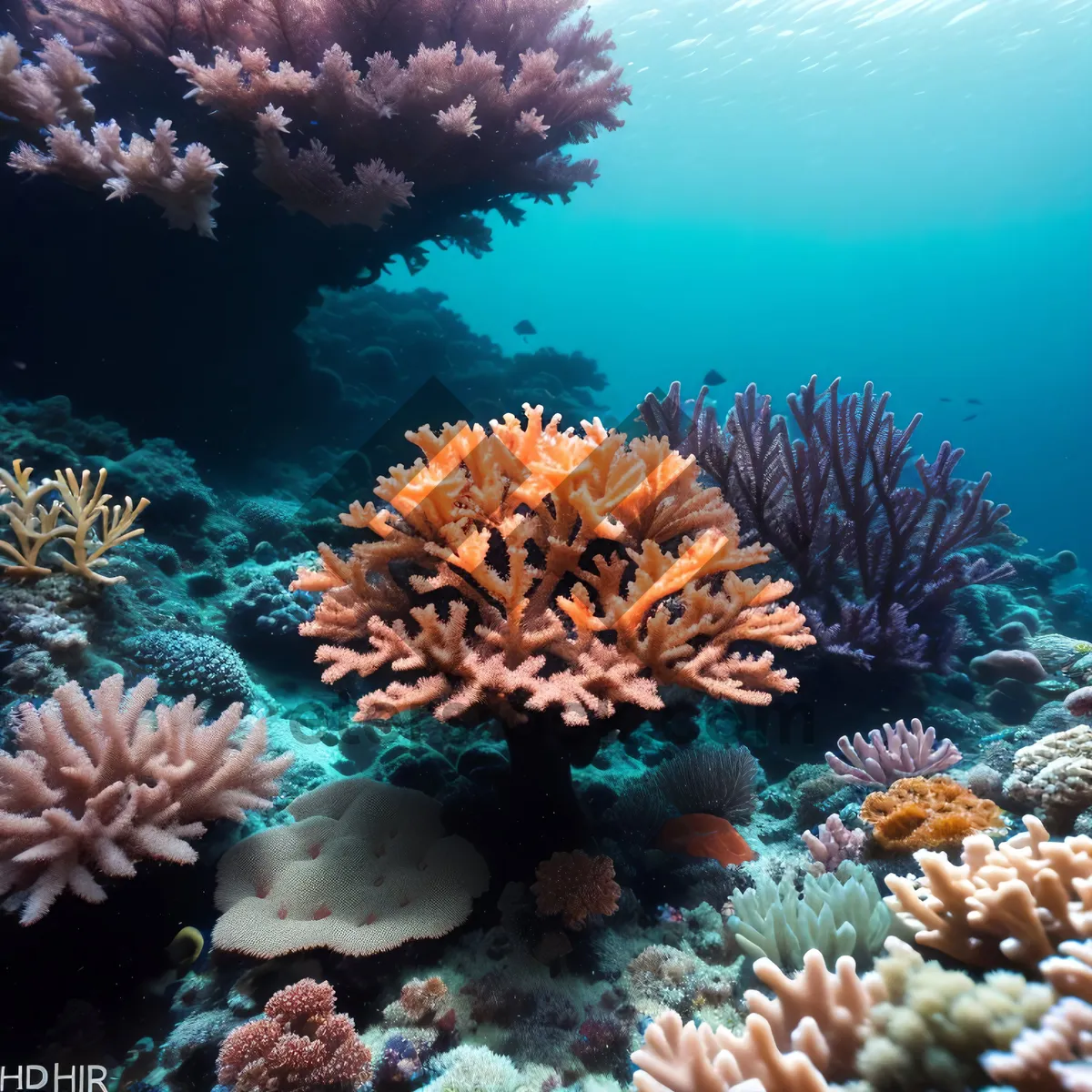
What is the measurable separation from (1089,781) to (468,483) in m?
3.16

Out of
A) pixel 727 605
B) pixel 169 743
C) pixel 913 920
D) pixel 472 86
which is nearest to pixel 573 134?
pixel 472 86

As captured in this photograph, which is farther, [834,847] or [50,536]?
[50,536]

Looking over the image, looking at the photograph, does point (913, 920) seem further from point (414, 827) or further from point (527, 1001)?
point (414, 827)

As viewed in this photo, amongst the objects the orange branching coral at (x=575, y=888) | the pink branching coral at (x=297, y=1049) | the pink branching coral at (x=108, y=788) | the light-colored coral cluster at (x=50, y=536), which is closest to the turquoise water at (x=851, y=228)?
the light-colored coral cluster at (x=50, y=536)

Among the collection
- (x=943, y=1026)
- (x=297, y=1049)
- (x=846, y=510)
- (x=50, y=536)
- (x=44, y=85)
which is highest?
(x=44, y=85)

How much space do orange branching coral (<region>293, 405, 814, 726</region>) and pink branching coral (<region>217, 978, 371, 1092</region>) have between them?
3.35ft

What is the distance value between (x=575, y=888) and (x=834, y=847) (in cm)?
150

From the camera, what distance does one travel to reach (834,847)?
3.05 m

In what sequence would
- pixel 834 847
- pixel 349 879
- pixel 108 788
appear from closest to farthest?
pixel 108 788 < pixel 349 879 < pixel 834 847

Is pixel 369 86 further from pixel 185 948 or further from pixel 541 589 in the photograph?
pixel 185 948

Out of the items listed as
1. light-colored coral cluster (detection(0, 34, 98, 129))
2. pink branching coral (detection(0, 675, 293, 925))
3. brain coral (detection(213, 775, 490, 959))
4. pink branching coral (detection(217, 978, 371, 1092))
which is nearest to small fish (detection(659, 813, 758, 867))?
brain coral (detection(213, 775, 490, 959))

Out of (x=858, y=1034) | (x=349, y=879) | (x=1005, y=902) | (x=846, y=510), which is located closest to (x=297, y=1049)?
(x=349, y=879)

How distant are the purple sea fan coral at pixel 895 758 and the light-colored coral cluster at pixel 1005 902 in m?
2.10

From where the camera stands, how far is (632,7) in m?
19.1
